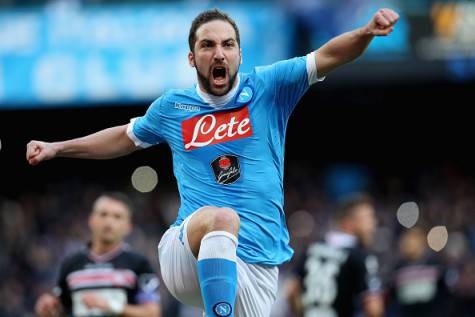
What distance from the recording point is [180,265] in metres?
5.15

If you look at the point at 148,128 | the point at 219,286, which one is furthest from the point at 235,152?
the point at 219,286

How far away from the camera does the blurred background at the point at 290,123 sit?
15812 millimetres

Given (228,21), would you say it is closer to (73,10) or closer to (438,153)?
(73,10)

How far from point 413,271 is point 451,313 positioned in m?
2.64

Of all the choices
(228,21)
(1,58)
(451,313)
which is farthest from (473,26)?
(228,21)

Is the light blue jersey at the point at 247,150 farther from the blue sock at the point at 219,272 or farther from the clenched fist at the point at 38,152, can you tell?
the clenched fist at the point at 38,152

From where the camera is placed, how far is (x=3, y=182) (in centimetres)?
2320

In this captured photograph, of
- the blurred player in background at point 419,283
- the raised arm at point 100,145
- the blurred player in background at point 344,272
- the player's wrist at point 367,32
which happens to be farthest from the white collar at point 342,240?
the player's wrist at point 367,32

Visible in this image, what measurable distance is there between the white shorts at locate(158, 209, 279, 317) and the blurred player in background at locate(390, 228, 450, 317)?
21.4 ft

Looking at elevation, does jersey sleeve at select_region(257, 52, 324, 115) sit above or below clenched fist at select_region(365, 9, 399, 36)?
below

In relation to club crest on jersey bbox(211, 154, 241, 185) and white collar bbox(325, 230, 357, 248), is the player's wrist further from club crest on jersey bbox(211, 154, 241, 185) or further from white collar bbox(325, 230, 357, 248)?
white collar bbox(325, 230, 357, 248)

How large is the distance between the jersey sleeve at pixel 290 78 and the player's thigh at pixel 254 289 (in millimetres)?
888

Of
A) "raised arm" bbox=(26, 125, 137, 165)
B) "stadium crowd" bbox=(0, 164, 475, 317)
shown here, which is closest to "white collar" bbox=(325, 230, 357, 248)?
"raised arm" bbox=(26, 125, 137, 165)

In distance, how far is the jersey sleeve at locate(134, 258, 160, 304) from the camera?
7258 millimetres
